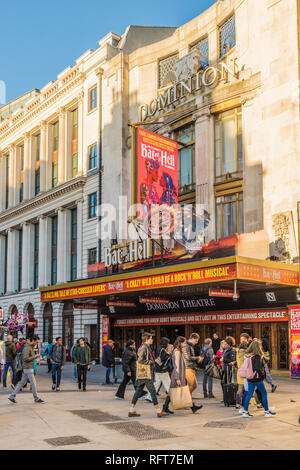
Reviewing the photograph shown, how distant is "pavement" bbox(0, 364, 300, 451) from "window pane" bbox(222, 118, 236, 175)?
47.4 ft

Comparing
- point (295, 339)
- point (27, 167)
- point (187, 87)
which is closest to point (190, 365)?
point (295, 339)

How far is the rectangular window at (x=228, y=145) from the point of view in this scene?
1082 inches

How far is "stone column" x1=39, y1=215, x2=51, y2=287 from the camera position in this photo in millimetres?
47716

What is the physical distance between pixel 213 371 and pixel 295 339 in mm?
8362

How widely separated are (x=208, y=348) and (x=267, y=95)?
14306 mm

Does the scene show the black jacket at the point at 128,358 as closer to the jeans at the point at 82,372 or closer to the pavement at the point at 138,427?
the pavement at the point at 138,427

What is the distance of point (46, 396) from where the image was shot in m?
17.0

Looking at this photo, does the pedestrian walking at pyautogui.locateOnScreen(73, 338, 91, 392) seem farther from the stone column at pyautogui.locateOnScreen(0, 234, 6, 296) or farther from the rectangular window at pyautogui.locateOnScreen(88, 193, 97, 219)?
the stone column at pyautogui.locateOnScreen(0, 234, 6, 296)

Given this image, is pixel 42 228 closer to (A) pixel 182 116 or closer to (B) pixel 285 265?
(A) pixel 182 116

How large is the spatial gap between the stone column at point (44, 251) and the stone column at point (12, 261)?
24.7 ft

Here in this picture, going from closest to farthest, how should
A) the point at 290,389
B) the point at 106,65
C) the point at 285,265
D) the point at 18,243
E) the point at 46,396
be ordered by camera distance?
the point at 46,396 → the point at 290,389 → the point at 285,265 → the point at 106,65 → the point at 18,243

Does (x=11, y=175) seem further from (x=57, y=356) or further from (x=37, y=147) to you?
(x=57, y=356)

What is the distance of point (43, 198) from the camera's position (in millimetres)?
47719
